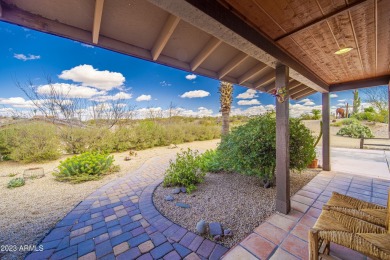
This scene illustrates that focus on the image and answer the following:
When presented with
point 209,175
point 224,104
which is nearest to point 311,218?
point 209,175

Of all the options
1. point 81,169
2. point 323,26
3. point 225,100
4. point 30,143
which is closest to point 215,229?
point 323,26

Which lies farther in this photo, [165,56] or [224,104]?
[224,104]

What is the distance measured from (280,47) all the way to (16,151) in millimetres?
8513

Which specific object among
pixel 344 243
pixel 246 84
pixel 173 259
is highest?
A: pixel 246 84

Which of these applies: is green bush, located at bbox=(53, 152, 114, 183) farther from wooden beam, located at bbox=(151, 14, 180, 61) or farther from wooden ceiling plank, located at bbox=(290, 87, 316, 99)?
wooden ceiling plank, located at bbox=(290, 87, 316, 99)

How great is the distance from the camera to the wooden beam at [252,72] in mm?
2948

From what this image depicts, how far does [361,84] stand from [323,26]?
11.0ft

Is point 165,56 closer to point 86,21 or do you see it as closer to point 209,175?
point 86,21

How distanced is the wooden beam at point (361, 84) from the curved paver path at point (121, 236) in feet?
15.6

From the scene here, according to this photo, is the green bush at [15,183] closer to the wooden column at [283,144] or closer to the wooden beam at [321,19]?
the wooden column at [283,144]

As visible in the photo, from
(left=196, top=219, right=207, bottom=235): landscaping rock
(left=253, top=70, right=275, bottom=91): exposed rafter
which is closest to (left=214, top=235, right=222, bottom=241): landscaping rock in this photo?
(left=196, top=219, right=207, bottom=235): landscaping rock

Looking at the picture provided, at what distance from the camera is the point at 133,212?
2.46 meters

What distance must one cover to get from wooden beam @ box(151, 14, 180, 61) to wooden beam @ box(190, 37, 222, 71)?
2.08ft

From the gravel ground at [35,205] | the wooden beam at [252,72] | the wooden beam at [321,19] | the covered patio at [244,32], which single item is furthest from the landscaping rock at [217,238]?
the wooden beam at [252,72]
